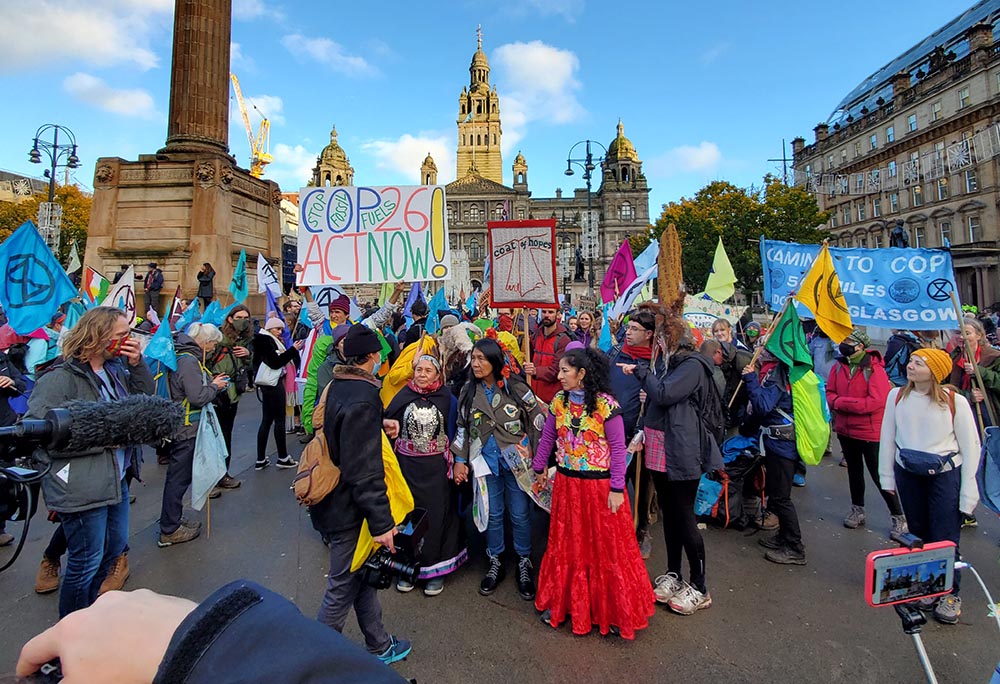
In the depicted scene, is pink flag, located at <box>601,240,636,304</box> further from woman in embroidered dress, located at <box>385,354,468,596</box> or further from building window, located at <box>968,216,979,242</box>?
building window, located at <box>968,216,979,242</box>

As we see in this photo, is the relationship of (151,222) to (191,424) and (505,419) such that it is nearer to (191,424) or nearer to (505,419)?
(191,424)

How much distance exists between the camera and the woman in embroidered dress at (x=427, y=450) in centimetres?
366

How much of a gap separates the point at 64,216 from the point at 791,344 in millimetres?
49983

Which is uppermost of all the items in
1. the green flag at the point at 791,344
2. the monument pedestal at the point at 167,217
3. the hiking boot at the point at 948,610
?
the monument pedestal at the point at 167,217

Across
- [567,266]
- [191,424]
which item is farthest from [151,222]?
[567,266]

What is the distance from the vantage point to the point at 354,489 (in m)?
2.65

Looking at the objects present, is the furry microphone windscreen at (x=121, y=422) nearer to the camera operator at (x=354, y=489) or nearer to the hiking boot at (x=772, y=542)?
the camera operator at (x=354, y=489)

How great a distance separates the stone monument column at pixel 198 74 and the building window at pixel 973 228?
153 feet

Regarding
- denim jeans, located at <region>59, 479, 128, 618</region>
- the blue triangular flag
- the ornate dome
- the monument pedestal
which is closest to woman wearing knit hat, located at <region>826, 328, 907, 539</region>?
denim jeans, located at <region>59, 479, 128, 618</region>

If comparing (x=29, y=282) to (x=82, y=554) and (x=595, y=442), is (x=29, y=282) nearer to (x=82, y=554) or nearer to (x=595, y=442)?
(x=82, y=554)

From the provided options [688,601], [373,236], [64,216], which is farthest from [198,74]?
[64,216]

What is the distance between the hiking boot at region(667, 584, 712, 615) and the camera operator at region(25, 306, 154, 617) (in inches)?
134

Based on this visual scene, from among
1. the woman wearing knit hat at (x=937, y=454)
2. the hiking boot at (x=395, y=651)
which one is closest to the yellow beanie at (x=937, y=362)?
the woman wearing knit hat at (x=937, y=454)

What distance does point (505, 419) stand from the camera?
3.80 m
